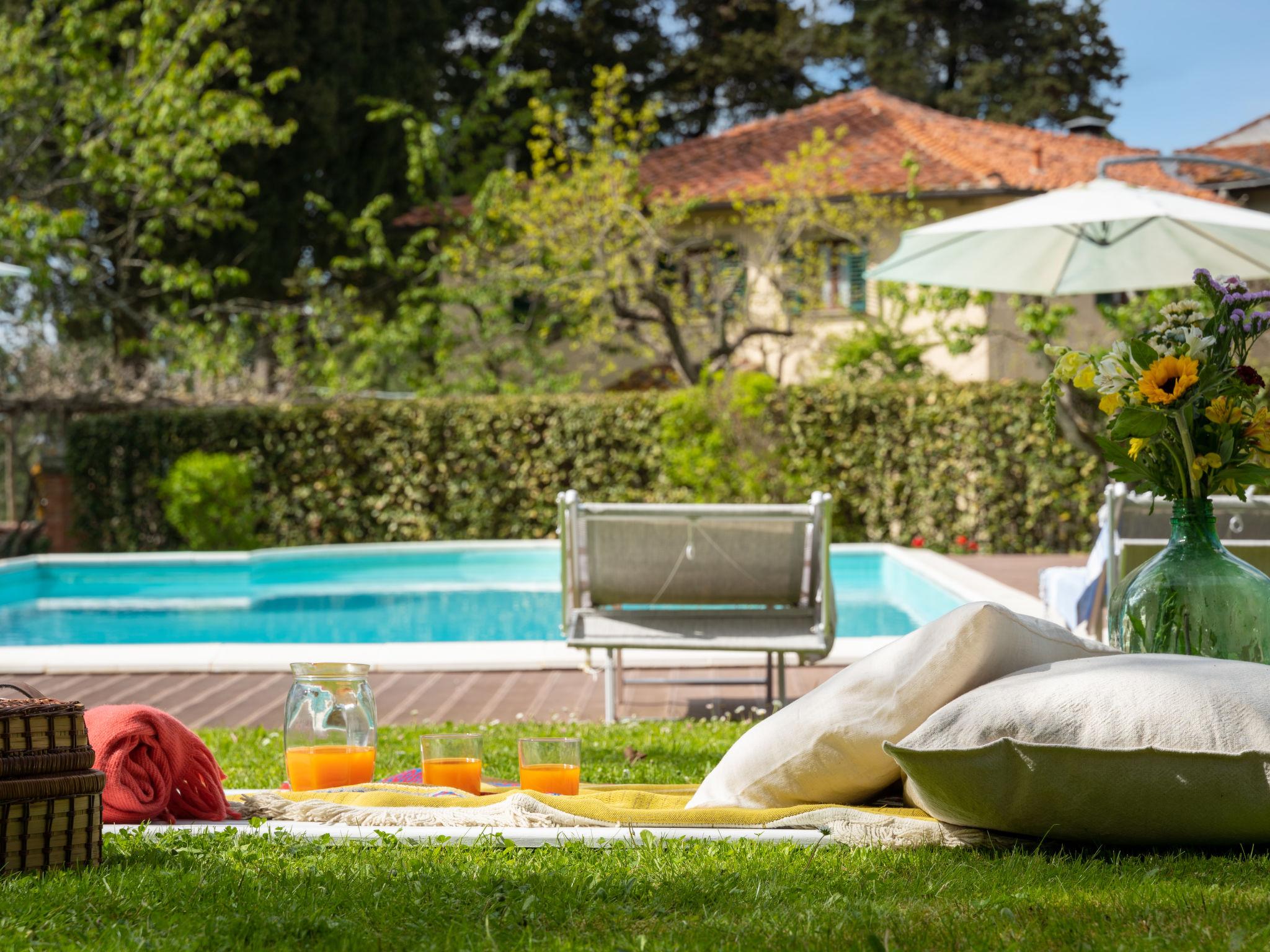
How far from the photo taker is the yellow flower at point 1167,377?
311cm

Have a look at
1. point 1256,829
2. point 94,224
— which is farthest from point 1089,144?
point 1256,829

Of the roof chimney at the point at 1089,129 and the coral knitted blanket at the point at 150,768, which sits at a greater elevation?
the roof chimney at the point at 1089,129

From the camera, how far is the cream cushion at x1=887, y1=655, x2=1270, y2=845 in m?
2.32

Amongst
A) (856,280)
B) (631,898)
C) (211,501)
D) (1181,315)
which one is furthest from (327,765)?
(856,280)

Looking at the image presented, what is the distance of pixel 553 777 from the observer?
307 cm

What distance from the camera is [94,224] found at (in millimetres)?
19094

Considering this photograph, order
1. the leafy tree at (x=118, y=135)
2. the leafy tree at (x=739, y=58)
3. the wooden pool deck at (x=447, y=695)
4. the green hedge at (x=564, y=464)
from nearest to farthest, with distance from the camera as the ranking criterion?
1. the wooden pool deck at (x=447, y=695)
2. the green hedge at (x=564, y=464)
3. the leafy tree at (x=118, y=135)
4. the leafy tree at (x=739, y=58)

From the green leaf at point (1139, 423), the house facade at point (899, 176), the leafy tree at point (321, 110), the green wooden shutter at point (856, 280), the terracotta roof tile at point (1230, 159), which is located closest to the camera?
the green leaf at point (1139, 423)

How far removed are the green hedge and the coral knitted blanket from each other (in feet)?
34.6

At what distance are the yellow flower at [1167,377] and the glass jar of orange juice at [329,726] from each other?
6.60ft

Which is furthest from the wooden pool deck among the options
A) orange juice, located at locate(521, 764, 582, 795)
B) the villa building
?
the villa building

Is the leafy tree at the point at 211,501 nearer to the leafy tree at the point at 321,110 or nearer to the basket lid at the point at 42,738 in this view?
the leafy tree at the point at 321,110

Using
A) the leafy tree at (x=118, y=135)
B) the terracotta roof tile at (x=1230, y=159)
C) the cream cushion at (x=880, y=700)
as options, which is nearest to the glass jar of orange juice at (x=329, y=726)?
the cream cushion at (x=880, y=700)

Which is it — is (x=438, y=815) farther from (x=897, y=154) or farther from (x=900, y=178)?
(x=897, y=154)
